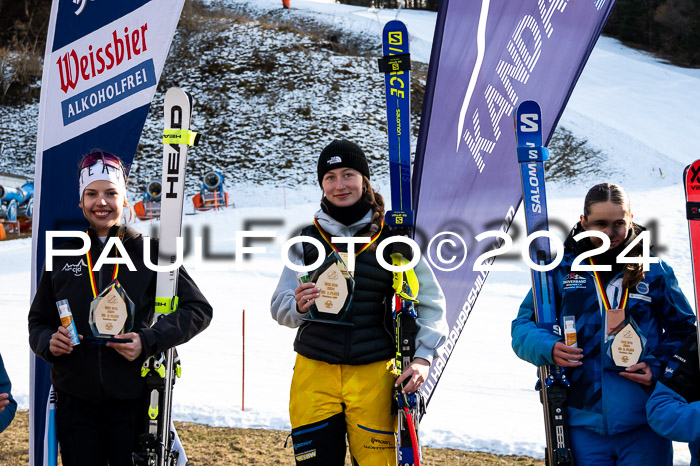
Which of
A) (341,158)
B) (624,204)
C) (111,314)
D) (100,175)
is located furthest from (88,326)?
(624,204)

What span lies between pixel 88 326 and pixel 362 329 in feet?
3.44

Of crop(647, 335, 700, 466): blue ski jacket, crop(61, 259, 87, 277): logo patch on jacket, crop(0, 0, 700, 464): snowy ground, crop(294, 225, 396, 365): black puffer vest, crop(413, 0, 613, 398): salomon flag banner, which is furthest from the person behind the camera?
crop(0, 0, 700, 464): snowy ground

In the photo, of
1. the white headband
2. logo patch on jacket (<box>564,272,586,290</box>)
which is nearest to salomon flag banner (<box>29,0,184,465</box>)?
the white headband

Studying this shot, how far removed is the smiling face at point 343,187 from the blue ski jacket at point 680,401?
1.27m

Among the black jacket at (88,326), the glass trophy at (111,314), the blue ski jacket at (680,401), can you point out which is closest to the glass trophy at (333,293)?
the black jacket at (88,326)

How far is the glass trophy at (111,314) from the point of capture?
259 centimetres

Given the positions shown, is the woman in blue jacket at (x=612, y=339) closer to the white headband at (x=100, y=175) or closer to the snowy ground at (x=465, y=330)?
the white headband at (x=100, y=175)

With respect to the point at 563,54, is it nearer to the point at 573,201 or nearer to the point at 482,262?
the point at 482,262

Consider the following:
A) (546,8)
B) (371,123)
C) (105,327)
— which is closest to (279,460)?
(105,327)

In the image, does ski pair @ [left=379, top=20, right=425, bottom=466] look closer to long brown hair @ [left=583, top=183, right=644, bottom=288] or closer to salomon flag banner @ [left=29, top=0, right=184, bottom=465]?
long brown hair @ [left=583, top=183, right=644, bottom=288]

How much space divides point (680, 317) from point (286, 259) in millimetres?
1477

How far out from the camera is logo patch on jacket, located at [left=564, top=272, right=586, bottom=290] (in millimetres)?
2584

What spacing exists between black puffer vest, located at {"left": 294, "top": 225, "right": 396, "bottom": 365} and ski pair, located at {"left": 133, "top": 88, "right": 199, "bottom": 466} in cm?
55

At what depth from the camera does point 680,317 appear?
8.07 feet
